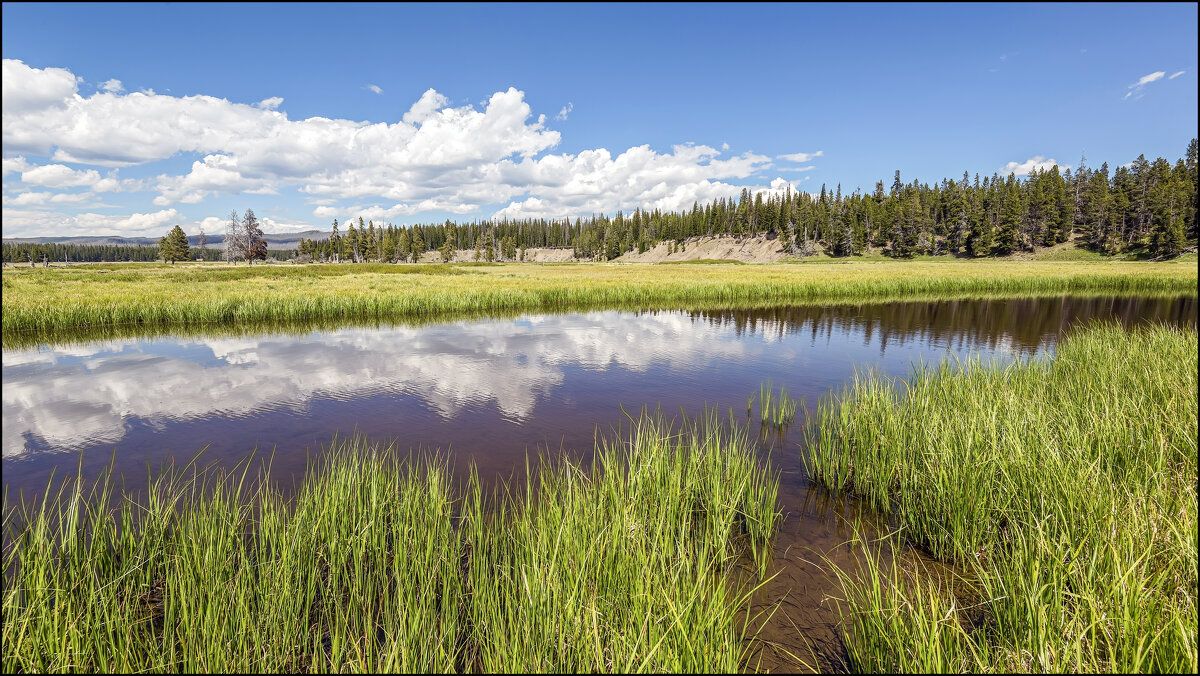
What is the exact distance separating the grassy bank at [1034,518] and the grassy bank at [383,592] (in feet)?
4.98

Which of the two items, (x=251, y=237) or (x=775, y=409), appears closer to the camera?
(x=775, y=409)

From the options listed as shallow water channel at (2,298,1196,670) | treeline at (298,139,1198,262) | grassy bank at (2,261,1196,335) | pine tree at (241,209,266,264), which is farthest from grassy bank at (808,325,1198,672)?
pine tree at (241,209,266,264)

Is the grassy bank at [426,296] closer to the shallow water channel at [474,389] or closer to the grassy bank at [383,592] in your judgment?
the shallow water channel at [474,389]

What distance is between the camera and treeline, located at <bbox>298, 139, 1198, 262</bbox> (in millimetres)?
89688

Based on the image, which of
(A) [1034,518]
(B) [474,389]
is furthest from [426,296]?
(A) [1034,518]

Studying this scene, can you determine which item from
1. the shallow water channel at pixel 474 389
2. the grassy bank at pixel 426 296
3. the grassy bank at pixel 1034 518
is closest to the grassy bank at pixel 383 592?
the shallow water channel at pixel 474 389

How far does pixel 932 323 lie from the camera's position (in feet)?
87.5

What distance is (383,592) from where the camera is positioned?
15.1 ft

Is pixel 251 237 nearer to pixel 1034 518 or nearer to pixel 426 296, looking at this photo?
pixel 426 296

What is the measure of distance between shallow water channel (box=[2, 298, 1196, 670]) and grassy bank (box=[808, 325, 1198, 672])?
33.8 inches

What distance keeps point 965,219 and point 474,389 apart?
410 feet

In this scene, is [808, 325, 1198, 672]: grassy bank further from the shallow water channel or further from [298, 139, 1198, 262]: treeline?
[298, 139, 1198, 262]: treeline

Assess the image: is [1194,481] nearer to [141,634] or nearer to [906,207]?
[141,634]

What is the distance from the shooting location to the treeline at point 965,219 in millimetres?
89688
